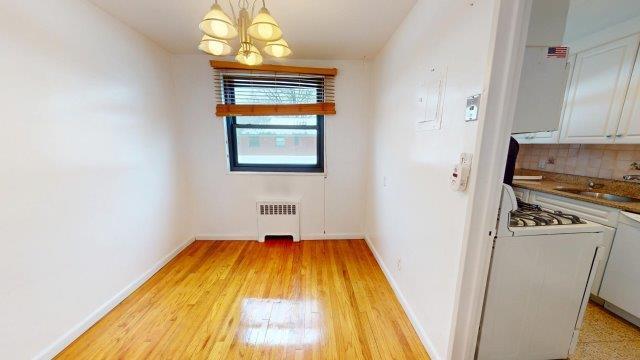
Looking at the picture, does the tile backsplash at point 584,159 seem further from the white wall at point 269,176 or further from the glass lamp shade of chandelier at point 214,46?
the glass lamp shade of chandelier at point 214,46

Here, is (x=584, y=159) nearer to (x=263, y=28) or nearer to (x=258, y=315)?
(x=263, y=28)

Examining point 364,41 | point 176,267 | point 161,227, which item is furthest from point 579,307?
point 161,227

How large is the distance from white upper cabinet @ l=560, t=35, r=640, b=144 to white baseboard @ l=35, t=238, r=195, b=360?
14.7 feet

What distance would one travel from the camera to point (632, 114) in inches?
69.9

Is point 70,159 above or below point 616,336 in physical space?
above

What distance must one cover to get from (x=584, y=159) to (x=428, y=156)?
2.34m

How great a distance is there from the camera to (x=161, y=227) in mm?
2354

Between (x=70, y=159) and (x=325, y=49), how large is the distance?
2.36 meters

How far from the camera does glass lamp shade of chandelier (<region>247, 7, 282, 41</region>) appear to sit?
3.56 feet

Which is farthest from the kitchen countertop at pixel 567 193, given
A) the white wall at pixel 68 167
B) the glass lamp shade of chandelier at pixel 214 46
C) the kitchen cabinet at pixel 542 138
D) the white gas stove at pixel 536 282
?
the white wall at pixel 68 167

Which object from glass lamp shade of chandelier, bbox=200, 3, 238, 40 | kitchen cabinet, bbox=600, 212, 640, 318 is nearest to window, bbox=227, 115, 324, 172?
glass lamp shade of chandelier, bbox=200, 3, 238, 40

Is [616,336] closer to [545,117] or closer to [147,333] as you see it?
[545,117]

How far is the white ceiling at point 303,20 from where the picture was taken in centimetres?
157

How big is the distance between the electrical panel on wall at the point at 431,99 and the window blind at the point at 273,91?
133cm
